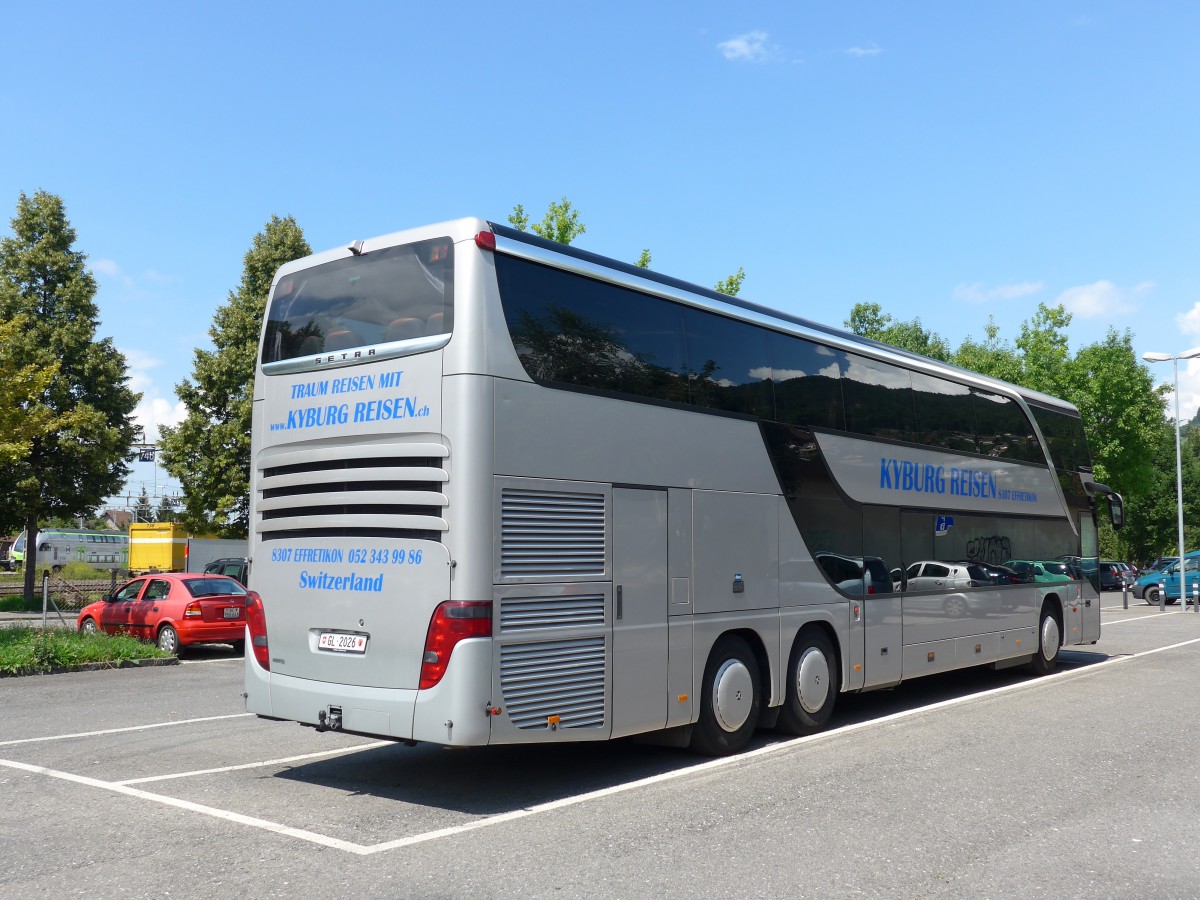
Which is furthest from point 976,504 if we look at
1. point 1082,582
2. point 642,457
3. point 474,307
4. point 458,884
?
point 458,884

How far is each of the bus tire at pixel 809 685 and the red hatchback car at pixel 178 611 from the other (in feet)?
37.4

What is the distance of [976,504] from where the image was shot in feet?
47.1

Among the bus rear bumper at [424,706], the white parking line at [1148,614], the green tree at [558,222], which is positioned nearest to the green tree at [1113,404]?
the white parking line at [1148,614]

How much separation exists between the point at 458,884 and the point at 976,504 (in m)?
10.5

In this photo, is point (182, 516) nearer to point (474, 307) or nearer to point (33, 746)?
point (33, 746)

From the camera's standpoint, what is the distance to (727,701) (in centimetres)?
959

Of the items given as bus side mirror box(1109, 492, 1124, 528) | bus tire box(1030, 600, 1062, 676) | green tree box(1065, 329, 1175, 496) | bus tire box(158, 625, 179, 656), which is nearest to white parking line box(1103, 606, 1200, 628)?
bus side mirror box(1109, 492, 1124, 528)

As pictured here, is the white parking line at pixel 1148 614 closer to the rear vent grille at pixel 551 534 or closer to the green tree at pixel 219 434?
the rear vent grille at pixel 551 534

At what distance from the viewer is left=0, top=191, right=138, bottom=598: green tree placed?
30.9m

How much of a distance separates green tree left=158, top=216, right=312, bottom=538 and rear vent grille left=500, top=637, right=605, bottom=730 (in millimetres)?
29743

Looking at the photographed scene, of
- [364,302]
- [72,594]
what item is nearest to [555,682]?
[364,302]

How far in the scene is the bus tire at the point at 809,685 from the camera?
10.6 meters

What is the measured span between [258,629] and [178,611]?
11669 mm

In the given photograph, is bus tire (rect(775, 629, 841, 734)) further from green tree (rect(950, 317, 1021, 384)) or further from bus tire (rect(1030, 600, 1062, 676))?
green tree (rect(950, 317, 1021, 384))
